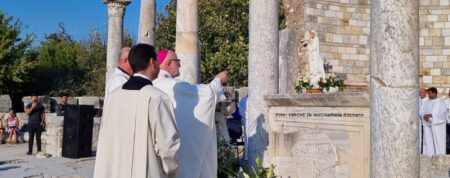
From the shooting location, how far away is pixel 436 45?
16.0 m

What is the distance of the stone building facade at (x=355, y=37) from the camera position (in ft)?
52.5

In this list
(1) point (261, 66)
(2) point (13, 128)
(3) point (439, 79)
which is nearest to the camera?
(1) point (261, 66)

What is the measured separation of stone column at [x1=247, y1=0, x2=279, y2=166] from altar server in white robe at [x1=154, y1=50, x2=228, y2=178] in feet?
6.87

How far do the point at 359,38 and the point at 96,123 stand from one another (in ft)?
29.9

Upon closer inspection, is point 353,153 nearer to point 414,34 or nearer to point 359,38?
point 414,34

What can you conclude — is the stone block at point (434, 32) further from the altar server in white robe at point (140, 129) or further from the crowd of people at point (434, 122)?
the altar server in white robe at point (140, 129)

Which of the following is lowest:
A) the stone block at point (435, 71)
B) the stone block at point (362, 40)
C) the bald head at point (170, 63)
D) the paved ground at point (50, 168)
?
the paved ground at point (50, 168)

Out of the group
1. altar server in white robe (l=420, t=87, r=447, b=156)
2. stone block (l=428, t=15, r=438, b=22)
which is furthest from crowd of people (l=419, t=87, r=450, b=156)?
stone block (l=428, t=15, r=438, b=22)

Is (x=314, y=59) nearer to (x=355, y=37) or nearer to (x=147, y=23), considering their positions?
(x=147, y=23)

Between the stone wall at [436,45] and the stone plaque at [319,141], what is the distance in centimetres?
1057

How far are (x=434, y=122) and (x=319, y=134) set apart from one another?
276 inches

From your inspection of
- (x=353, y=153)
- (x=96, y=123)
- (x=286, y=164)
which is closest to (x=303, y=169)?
(x=286, y=164)

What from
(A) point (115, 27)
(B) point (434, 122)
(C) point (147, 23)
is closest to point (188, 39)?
(C) point (147, 23)

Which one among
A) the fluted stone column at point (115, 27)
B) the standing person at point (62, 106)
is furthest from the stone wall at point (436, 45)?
the standing person at point (62, 106)
